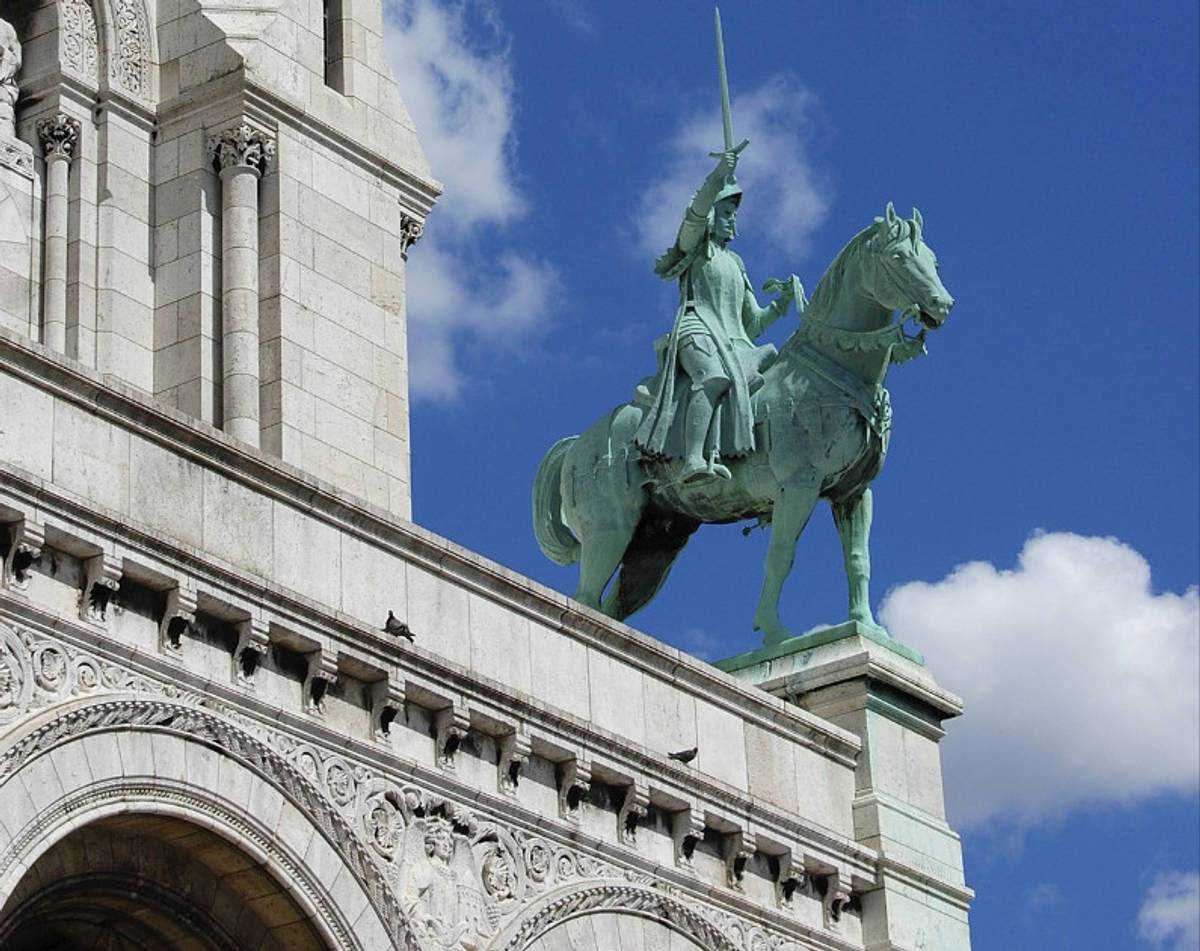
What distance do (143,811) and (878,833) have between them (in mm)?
8519

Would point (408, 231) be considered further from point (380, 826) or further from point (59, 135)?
point (380, 826)

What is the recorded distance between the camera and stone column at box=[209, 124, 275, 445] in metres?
29.6

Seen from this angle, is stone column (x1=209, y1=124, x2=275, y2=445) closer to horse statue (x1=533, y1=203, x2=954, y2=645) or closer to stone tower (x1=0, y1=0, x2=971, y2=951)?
stone tower (x1=0, y1=0, x2=971, y2=951)

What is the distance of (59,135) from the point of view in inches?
1187

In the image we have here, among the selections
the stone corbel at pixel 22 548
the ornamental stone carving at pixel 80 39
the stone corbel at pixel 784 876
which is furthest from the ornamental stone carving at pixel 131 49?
the stone corbel at pixel 22 548

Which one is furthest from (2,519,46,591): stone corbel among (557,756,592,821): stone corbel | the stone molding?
(557,756,592,821): stone corbel

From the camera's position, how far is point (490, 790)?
77.0 feet

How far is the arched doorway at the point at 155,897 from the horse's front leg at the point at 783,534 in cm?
831

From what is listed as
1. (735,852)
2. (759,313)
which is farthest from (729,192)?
(735,852)

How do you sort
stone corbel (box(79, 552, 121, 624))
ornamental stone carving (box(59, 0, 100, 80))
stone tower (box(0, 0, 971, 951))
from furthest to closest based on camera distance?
ornamental stone carving (box(59, 0, 100, 80))
stone tower (box(0, 0, 971, 951))
stone corbel (box(79, 552, 121, 624))

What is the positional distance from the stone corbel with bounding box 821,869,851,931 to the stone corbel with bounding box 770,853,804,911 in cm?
47

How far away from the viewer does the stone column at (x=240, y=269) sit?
2959cm

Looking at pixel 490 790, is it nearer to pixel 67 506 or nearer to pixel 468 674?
pixel 468 674

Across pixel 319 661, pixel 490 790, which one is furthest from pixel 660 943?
pixel 319 661
